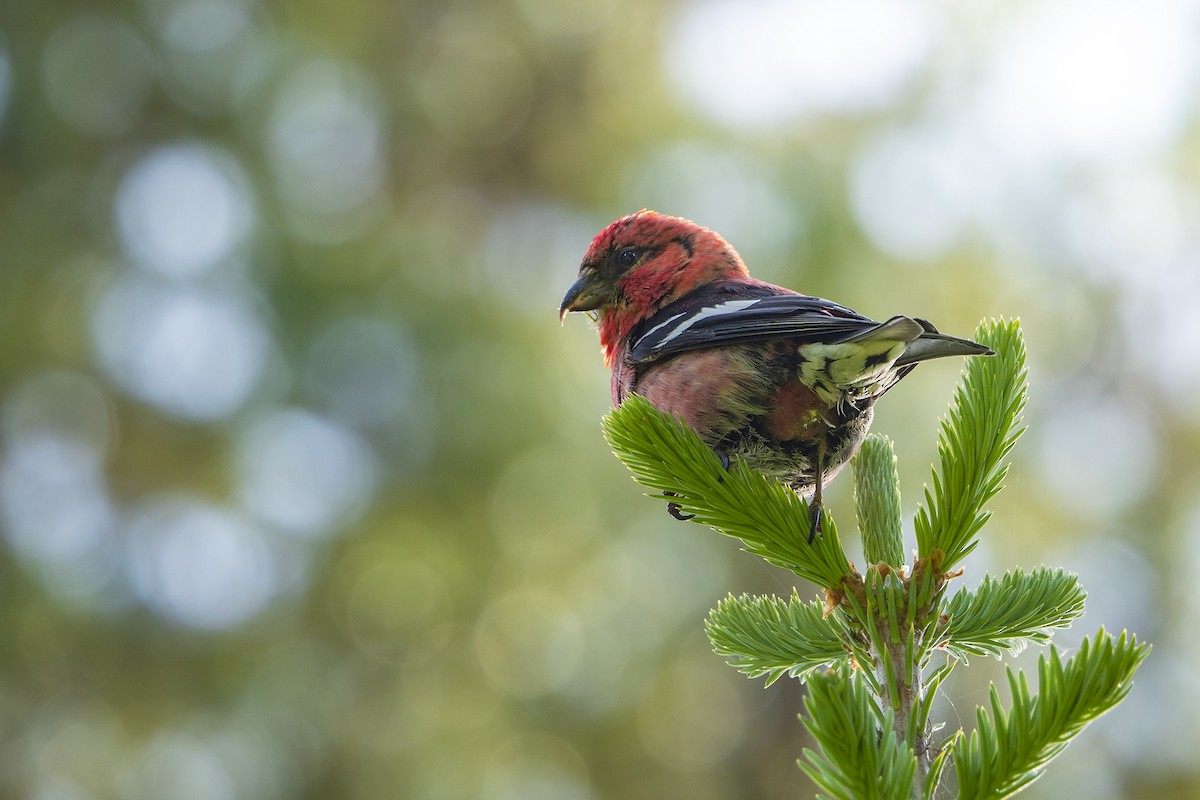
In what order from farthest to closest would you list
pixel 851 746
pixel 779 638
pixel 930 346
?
pixel 930 346 → pixel 779 638 → pixel 851 746

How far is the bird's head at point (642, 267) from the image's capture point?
2.71m

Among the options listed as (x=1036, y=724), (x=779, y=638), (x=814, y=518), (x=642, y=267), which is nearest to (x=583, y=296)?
(x=642, y=267)

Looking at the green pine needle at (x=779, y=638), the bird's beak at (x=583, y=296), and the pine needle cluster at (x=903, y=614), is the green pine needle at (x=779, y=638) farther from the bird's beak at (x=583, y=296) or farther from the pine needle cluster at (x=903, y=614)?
the bird's beak at (x=583, y=296)

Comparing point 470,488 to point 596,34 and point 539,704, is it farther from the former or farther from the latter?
point 596,34

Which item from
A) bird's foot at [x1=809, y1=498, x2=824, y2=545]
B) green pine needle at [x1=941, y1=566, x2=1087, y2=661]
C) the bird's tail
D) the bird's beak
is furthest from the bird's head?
green pine needle at [x1=941, y1=566, x2=1087, y2=661]

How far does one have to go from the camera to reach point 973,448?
1480 millimetres

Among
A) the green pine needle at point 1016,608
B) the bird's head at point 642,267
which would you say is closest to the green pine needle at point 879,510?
the green pine needle at point 1016,608

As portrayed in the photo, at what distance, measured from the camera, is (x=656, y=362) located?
2.29 metres

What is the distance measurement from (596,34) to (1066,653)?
27.4 ft

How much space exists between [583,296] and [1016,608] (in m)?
1.58

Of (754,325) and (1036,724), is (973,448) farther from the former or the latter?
(754,325)

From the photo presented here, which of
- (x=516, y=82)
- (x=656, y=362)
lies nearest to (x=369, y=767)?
(x=656, y=362)

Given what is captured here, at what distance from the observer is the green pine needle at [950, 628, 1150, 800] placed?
1.11 m

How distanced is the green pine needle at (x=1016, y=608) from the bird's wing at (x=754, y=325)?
509mm
